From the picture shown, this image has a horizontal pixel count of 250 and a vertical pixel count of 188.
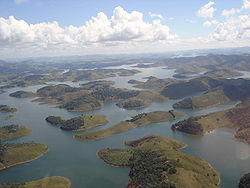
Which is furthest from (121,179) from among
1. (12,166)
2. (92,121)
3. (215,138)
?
(92,121)

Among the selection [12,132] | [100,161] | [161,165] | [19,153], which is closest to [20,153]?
[19,153]

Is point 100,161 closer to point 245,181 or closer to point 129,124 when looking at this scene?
point 129,124

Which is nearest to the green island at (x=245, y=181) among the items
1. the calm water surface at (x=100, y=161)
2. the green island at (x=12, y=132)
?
the calm water surface at (x=100, y=161)

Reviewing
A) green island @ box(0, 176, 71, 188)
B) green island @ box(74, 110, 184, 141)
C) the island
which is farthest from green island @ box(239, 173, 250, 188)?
the island

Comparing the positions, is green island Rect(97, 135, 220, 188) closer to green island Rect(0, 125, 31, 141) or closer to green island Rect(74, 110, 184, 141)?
green island Rect(74, 110, 184, 141)

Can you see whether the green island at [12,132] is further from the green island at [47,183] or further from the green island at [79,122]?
the green island at [47,183]

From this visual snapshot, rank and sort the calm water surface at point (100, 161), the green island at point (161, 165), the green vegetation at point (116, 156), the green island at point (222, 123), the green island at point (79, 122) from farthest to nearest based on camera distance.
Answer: the green island at point (79, 122) → the green island at point (222, 123) → the green vegetation at point (116, 156) → the calm water surface at point (100, 161) → the green island at point (161, 165)

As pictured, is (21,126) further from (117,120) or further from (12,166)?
(117,120)
